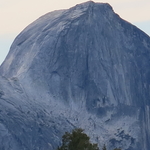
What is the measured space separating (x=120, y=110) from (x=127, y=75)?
25.3 ft

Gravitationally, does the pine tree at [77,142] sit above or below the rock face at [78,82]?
above

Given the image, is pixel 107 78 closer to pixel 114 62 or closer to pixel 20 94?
pixel 114 62

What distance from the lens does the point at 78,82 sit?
128 metres

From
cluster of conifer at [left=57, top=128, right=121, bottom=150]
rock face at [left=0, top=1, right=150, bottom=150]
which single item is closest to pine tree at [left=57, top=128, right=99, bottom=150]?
cluster of conifer at [left=57, top=128, right=121, bottom=150]

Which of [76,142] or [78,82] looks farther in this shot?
[78,82]

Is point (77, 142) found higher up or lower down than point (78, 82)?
higher up

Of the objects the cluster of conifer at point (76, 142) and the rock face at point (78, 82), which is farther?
the rock face at point (78, 82)

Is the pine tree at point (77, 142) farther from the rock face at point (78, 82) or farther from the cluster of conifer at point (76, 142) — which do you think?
the rock face at point (78, 82)

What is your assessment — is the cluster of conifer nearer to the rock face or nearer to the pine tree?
the pine tree

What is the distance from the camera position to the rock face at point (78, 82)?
12056cm

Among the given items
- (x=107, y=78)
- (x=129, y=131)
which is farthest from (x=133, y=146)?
(x=107, y=78)

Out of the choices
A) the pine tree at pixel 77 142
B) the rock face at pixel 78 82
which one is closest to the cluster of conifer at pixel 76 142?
the pine tree at pixel 77 142

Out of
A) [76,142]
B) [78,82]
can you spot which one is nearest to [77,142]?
[76,142]

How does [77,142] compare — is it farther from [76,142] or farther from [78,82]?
[78,82]
